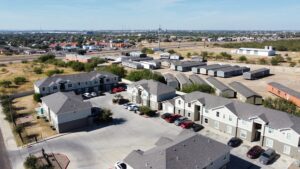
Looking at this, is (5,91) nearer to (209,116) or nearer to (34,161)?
(34,161)

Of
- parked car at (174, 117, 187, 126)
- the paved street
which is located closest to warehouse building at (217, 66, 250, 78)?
parked car at (174, 117, 187, 126)

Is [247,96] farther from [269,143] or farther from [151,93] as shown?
[151,93]

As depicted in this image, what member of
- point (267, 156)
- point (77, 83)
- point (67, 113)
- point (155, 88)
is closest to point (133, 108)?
point (155, 88)

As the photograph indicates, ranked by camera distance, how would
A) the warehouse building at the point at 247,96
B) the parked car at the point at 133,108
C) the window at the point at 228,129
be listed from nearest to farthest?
the window at the point at 228,129, the parked car at the point at 133,108, the warehouse building at the point at 247,96

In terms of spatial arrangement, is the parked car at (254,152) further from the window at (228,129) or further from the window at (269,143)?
the window at (228,129)

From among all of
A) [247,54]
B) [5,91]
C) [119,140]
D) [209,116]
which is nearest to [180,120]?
[209,116]

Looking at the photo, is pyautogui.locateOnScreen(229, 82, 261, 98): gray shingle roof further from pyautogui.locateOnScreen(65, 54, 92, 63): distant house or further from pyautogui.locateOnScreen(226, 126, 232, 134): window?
pyautogui.locateOnScreen(65, 54, 92, 63): distant house

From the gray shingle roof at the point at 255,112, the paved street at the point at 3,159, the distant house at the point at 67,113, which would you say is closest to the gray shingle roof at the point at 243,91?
the gray shingle roof at the point at 255,112
